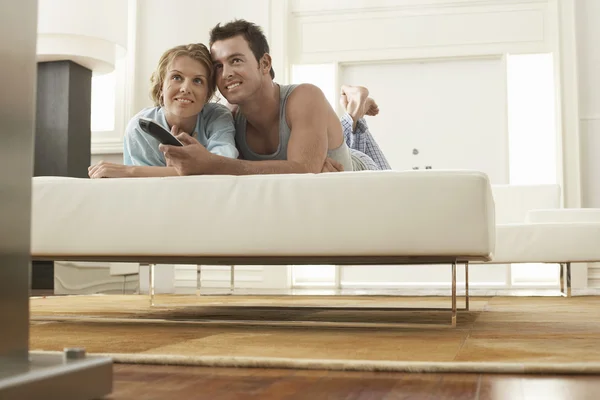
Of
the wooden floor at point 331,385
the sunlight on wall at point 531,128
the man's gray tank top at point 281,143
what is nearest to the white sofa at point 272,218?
the man's gray tank top at point 281,143

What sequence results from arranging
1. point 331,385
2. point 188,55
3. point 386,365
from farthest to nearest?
point 188,55, point 386,365, point 331,385

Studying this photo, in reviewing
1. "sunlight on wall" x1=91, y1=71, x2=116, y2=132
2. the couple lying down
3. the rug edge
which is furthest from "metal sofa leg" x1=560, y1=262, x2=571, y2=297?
"sunlight on wall" x1=91, y1=71, x2=116, y2=132

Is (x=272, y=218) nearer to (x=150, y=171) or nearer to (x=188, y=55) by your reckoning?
(x=150, y=171)

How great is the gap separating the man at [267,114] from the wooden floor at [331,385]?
83 cm

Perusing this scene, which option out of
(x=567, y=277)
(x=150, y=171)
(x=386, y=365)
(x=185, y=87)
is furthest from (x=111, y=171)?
(x=567, y=277)

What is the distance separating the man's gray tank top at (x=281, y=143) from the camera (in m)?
1.99

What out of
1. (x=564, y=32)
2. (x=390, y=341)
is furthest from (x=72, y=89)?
(x=390, y=341)

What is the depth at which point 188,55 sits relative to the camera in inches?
77.2

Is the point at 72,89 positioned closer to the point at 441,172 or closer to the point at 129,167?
the point at 129,167

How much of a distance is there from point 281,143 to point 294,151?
0.15 m

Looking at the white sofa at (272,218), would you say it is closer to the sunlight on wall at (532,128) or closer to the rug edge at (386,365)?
the rug edge at (386,365)

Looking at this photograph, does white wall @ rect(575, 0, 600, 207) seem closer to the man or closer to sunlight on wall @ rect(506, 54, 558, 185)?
sunlight on wall @ rect(506, 54, 558, 185)

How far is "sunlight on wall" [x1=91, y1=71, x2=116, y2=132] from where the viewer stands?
5.36 meters

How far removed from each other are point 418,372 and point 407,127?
4.25m
